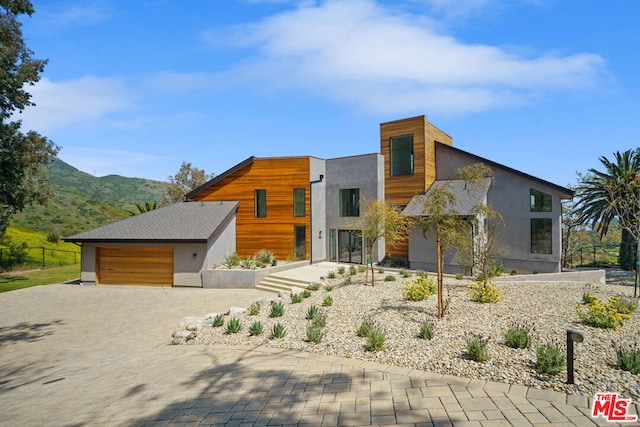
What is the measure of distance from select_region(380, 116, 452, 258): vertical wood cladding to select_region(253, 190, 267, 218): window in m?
7.97

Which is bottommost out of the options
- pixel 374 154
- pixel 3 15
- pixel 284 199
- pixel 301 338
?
pixel 301 338

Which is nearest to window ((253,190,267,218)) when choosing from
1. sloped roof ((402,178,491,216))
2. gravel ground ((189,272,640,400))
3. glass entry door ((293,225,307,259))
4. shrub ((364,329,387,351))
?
glass entry door ((293,225,307,259))

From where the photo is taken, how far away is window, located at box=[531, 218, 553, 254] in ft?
58.4

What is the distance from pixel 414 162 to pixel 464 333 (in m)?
14.6

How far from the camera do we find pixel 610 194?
69.1 ft

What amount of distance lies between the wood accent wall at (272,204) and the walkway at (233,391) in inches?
470

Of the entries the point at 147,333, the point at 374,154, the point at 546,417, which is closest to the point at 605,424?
the point at 546,417

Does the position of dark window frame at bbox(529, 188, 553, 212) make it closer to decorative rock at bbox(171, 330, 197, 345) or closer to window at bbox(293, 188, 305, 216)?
window at bbox(293, 188, 305, 216)

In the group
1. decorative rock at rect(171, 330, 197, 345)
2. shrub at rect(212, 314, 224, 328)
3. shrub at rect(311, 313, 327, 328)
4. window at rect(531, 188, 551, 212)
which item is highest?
window at rect(531, 188, 551, 212)

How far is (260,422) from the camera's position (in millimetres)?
4633

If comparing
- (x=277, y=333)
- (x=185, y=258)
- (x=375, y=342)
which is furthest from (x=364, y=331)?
(x=185, y=258)

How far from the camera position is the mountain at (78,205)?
42.6 metres

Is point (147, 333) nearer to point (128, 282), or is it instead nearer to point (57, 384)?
point (57, 384)

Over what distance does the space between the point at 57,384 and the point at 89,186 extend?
101 meters
